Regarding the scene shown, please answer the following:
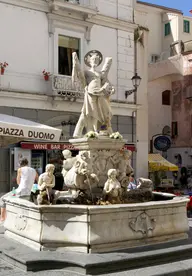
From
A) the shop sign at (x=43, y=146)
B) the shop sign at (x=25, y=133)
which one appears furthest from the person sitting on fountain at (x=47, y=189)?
the shop sign at (x=43, y=146)

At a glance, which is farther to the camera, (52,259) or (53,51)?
(53,51)

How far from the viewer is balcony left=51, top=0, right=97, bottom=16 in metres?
15.9

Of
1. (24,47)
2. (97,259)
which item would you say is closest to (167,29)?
(24,47)

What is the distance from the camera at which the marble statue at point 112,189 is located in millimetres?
7137

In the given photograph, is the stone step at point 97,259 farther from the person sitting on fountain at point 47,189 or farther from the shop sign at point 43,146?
the shop sign at point 43,146

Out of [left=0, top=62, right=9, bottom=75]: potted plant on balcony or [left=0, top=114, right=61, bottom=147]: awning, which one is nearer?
[left=0, top=114, right=61, bottom=147]: awning

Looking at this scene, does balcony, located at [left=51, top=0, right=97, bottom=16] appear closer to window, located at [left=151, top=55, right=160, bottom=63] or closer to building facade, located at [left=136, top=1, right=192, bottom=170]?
building facade, located at [left=136, top=1, right=192, bottom=170]

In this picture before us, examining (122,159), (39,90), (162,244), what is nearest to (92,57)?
(122,159)

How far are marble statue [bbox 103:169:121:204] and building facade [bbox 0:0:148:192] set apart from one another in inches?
325

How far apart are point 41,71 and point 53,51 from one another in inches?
40.2

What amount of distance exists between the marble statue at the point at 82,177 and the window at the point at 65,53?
938cm

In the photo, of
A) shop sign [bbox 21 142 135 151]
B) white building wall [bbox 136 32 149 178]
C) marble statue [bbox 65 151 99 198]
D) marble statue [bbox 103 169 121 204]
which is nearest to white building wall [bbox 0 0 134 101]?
shop sign [bbox 21 142 135 151]

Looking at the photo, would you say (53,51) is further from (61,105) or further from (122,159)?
(122,159)

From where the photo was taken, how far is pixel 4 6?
15.1 metres
